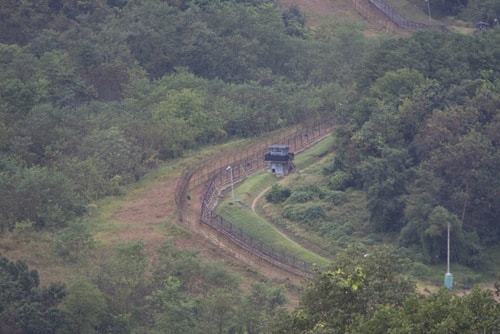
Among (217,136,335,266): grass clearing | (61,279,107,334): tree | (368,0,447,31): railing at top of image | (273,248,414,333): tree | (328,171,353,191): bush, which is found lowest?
(61,279,107,334): tree

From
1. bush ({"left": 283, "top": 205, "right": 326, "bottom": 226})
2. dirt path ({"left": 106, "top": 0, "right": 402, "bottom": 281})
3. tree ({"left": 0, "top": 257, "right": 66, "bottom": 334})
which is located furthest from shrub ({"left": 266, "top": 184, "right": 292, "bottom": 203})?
tree ({"left": 0, "top": 257, "right": 66, "bottom": 334})

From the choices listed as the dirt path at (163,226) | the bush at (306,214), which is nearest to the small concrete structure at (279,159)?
the dirt path at (163,226)

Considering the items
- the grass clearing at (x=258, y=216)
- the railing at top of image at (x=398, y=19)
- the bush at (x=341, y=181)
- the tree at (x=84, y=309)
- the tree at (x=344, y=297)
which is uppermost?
the railing at top of image at (x=398, y=19)

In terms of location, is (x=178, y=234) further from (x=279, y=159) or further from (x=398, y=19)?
(x=398, y=19)

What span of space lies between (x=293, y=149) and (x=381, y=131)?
345 inches

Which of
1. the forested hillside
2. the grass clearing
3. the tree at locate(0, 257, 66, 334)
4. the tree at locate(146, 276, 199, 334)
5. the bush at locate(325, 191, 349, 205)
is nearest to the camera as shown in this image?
the tree at locate(146, 276, 199, 334)

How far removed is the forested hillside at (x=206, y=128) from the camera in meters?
48.6

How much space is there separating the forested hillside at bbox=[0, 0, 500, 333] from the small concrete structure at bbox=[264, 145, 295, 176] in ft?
7.64

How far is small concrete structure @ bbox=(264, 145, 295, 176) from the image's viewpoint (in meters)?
64.6

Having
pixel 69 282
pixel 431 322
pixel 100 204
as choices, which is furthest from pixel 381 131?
pixel 431 322

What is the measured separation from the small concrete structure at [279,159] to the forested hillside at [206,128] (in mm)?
2329

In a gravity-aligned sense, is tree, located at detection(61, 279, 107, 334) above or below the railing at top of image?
below

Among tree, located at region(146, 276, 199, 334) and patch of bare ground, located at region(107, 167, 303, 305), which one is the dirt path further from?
tree, located at region(146, 276, 199, 334)

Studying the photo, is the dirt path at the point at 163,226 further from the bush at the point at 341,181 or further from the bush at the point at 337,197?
the bush at the point at 337,197
